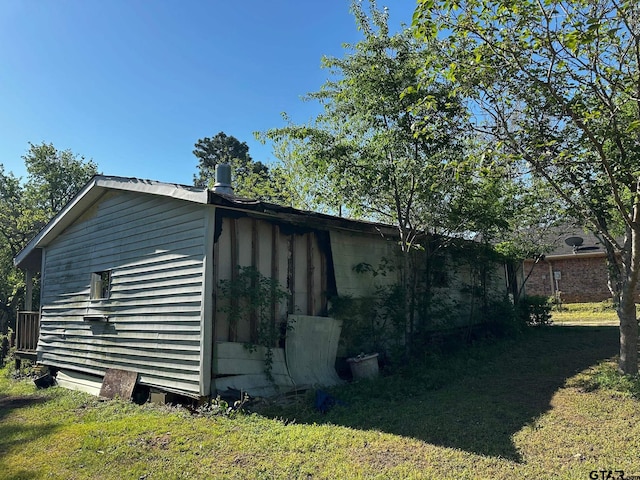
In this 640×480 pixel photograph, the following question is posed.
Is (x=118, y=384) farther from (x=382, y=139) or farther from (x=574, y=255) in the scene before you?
(x=574, y=255)

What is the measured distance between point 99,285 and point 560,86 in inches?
360

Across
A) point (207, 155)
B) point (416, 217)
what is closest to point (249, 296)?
point (416, 217)

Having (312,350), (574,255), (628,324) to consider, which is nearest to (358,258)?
(312,350)

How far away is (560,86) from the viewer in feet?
19.7

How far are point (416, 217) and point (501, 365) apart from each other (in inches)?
125

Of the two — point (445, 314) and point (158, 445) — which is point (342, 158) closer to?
point (445, 314)

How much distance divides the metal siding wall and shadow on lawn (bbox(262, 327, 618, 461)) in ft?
7.48

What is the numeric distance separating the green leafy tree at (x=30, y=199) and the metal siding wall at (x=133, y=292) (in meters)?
10.2

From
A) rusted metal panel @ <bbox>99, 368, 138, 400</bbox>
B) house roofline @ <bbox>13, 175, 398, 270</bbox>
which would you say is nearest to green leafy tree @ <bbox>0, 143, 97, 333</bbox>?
house roofline @ <bbox>13, 175, 398, 270</bbox>

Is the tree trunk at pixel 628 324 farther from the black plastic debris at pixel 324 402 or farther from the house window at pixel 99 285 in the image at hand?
the house window at pixel 99 285

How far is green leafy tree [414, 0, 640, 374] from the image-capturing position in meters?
4.91

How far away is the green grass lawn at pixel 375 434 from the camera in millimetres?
4047

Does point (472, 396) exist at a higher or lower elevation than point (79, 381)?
higher

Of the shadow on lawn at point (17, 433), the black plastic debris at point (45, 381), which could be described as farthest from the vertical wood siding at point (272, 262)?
the black plastic debris at point (45, 381)
